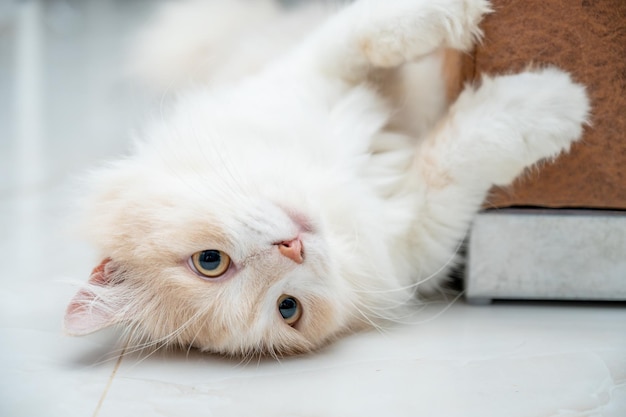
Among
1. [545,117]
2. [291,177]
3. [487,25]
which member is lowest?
[291,177]

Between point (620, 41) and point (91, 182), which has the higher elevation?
point (620, 41)

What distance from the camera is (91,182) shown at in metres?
1.59

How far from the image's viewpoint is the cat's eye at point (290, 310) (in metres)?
1.41

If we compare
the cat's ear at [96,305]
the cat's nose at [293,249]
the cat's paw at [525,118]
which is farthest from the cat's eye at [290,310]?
the cat's paw at [525,118]

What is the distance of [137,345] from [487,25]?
38.9 inches

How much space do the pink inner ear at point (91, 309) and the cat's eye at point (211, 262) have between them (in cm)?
20

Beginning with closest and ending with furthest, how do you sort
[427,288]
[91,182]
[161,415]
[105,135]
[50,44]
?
[161,415], [91,182], [427,288], [105,135], [50,44]

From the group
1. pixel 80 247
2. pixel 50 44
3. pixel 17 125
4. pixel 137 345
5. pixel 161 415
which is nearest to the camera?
pixel 161 415

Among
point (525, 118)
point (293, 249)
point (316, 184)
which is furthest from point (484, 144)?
point (293, 249)

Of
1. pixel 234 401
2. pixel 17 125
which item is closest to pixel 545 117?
pixel 234 401

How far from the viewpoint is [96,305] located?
1.36 meters

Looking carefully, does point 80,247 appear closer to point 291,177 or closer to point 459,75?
point 291,177

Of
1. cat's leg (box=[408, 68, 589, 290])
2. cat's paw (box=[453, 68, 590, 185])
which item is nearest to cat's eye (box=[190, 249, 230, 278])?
cat's leg (box=[408, 68, 589, 290])

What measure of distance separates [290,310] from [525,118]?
0.65 m
